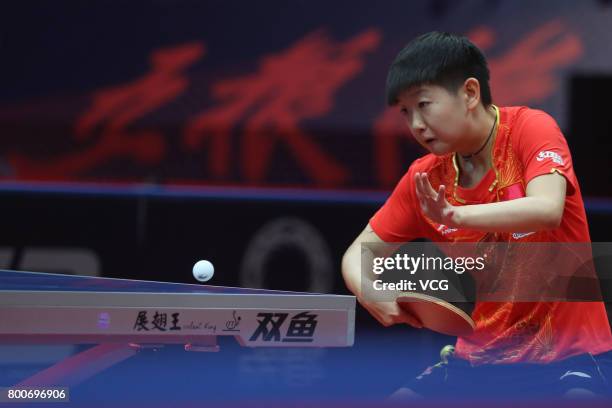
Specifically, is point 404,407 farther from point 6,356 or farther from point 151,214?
point 151,214

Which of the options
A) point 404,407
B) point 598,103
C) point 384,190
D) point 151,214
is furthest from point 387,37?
point 404,407

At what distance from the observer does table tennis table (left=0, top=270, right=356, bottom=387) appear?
1.81 meters

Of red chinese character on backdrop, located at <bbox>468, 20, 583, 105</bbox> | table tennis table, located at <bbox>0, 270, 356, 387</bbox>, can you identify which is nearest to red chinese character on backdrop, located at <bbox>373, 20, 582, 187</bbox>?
red chinese character on backdrop, located at <bbox>468, 20, 583, 105</bbox>

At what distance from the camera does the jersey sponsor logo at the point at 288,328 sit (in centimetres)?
186

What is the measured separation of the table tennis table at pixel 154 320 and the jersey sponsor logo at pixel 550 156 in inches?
18.5

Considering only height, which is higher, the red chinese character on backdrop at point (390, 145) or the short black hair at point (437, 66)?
the red chinese character on backdrop at point (390, 145)

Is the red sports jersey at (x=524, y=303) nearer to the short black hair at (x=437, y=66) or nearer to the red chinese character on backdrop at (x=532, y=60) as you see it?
the short black hair at (x=437, y=66)

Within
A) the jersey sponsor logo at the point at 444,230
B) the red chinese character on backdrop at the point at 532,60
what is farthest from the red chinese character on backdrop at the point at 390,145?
the jersey sponsor logo at the point at 444,230

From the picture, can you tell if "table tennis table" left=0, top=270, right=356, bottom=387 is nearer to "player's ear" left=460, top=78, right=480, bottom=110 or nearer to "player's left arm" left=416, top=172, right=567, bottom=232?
"player's left arm" left=416, top=172, right=567, bottom=232

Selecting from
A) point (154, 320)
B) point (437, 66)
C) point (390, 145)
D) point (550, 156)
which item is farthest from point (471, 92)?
point (390, 145)

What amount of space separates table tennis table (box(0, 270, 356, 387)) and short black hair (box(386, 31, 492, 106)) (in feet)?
1.55

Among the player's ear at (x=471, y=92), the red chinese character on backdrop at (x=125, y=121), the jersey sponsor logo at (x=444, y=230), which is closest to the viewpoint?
the player's ear at (x=471, y=92)

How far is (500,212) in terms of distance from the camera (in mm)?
1906

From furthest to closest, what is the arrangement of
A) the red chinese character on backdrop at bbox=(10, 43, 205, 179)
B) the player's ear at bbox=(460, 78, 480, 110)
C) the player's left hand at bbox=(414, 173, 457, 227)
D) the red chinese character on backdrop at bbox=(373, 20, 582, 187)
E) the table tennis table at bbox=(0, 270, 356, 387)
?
the red chinese character on backdrop at bbox=(373, 20, 582, 187), the red chinese character on backdrop at bbox=(10, 43, 205, 179), the player's ear at bbox=(460, 78, 480, 110), the player's left hand at bbox=(414, 173, 457, 227), the table tennis table at bbox=(0, 270, 356, 387)
